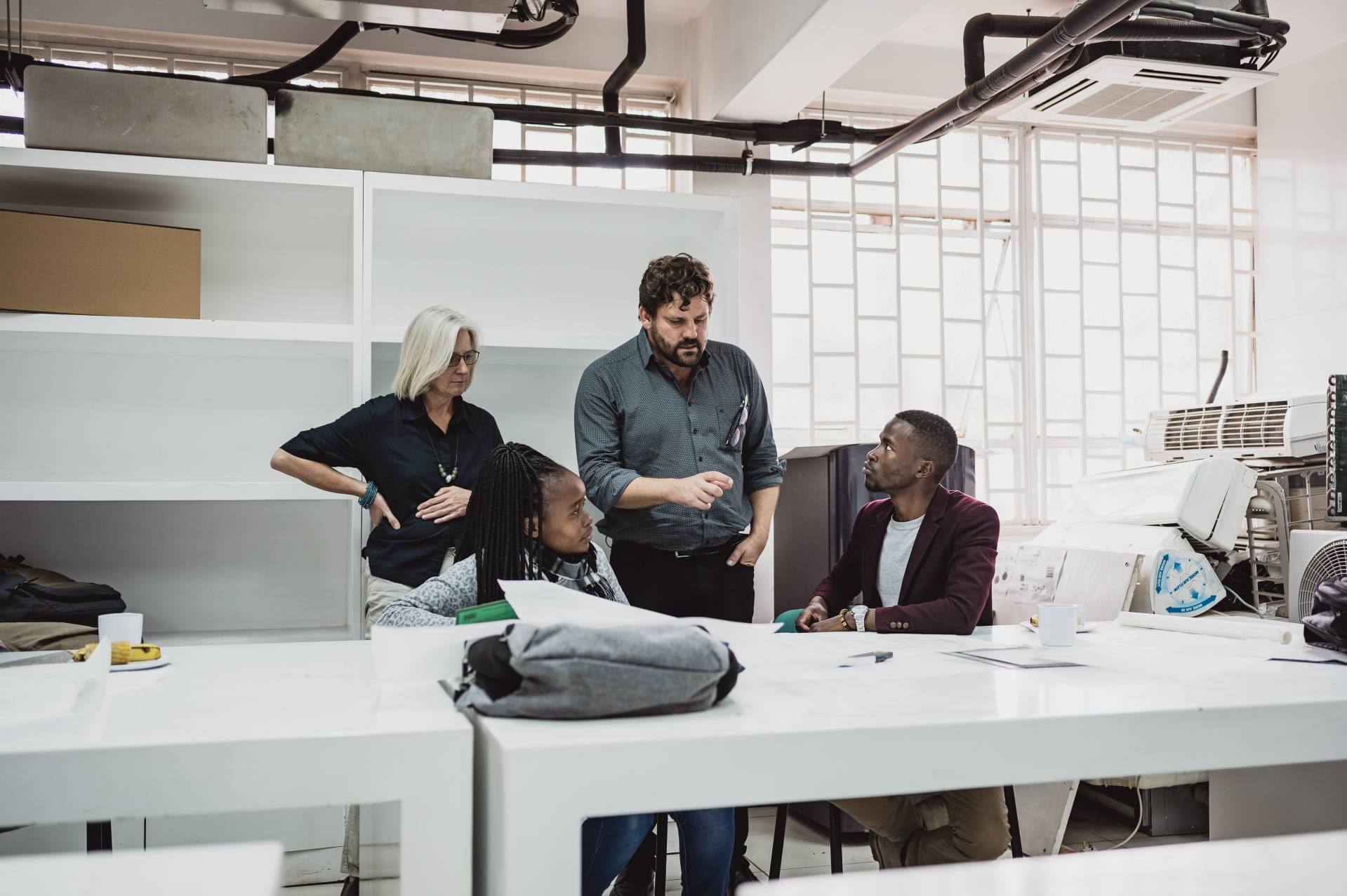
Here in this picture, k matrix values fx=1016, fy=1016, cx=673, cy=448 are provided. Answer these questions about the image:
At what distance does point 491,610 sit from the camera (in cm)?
132

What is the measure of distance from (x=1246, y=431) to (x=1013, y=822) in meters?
2.05

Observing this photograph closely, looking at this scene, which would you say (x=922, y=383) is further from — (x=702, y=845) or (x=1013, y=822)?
(x=702, y=845)

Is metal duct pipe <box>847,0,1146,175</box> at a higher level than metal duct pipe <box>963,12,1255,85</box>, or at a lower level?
lower

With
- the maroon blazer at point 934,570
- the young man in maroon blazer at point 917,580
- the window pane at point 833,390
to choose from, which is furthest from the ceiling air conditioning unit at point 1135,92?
the maroon blazer at point 934,570

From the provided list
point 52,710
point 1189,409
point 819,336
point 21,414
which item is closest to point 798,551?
point 819,336

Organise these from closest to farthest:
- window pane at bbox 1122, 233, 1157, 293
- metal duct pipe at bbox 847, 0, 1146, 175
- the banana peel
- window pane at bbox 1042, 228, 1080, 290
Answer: the banana peel, metal duct pipe at bbox 847, 0, 1146, 175, window pane at bbox 1042, 228, 1080, 290, window pane at bbox 1122, 233, 1157, 293

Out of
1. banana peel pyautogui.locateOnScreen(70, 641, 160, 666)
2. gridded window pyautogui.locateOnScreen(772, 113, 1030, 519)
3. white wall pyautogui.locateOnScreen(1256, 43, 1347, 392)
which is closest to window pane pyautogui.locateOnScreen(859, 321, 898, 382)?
gridded window pyautogui.locateOnScreen(772, 113, 1030, 519)

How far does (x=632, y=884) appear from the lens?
2.38 metres

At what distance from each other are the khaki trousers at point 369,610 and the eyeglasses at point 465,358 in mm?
495

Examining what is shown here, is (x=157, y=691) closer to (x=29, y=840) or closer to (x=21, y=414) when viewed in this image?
(x=29, y=840)

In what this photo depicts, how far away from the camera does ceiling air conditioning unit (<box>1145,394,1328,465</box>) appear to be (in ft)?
11.2

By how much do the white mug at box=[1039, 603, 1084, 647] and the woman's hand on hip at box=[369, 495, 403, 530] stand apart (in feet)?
5.30

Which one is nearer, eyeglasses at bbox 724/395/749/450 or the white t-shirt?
the white t-shirt

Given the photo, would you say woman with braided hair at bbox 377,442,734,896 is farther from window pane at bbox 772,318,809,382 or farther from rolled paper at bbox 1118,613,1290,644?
window pane at bbox 772,318,809,382
